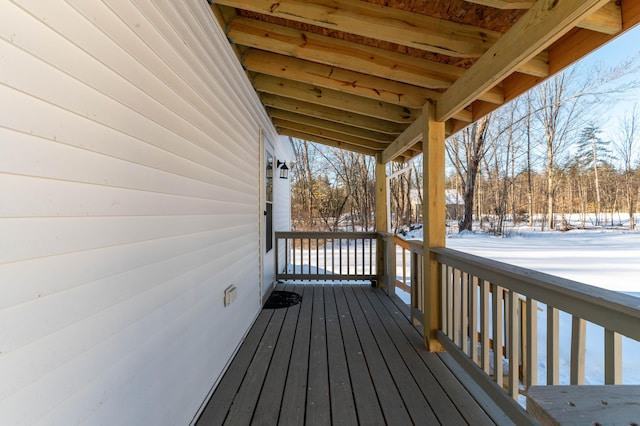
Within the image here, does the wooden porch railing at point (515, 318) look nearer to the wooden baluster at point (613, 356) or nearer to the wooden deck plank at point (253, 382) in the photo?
the wooden baluster at point (613, 356)

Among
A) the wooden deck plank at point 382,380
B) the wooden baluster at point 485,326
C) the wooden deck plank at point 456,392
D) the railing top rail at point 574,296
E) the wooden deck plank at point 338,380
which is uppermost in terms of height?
the railing top rail at point 574,296

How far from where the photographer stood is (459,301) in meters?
2.28

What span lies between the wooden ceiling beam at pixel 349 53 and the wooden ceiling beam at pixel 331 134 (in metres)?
2.00

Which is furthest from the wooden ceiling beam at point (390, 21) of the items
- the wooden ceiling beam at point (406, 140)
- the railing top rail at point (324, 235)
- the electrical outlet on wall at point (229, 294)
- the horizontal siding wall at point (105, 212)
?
the railing top rail at point (324, 235)

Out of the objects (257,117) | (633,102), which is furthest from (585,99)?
(257,117)

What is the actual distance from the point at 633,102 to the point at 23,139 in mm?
12506

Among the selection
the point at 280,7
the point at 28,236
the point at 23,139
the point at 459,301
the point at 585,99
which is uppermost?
the point at 585,99

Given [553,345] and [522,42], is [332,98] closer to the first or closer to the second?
[522,42]

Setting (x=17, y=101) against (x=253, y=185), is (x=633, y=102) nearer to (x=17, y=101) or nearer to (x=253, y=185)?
(x=253, y=185)

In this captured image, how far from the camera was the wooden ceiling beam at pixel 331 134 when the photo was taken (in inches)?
176

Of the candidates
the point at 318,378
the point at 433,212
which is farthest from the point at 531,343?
the point at 318,378

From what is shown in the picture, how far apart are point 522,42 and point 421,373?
2399 millimetres

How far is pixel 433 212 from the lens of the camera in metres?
2.57

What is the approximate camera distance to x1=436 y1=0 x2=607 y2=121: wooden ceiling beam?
1253 millimetres
